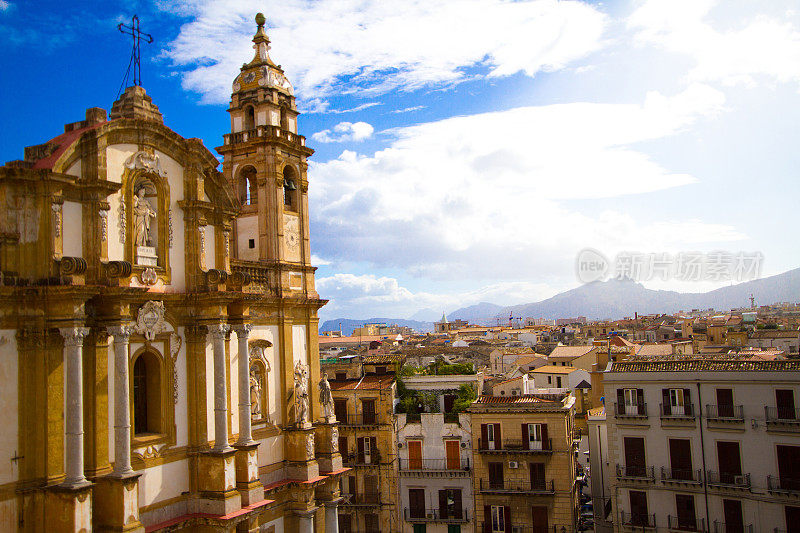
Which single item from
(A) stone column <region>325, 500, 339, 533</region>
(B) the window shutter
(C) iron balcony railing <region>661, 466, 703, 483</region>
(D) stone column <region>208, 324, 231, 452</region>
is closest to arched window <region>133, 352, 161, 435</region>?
(D) stone column <region>208, 324, 231, 452</region>

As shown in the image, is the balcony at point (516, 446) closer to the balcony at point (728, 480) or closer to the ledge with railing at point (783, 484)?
the balcony at point (728, 480)

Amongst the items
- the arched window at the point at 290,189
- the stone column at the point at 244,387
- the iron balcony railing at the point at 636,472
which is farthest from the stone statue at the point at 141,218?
the iron balcony railing at the point at 636,472

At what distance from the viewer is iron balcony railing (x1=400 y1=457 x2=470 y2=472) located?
3928 centimetres

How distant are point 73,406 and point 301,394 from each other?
383 inches

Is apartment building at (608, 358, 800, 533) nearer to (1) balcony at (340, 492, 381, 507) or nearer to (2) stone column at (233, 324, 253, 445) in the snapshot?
(1) balcony at (340, 492, 381, 507)

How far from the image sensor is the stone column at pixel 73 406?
55.1ft

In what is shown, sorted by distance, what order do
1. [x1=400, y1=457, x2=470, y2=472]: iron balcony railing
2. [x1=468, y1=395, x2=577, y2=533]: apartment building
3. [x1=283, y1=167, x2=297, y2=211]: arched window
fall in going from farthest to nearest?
[x1=400, y1=457, x2=470, y2=472]: iron balcony railing → [x1=468, y1=395, x2=577, y2=533]: apartment building → [x1=283, y1=167, x2=297, y2=211]: arched window

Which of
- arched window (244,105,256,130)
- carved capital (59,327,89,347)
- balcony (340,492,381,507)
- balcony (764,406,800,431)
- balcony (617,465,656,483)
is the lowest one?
balcony (340,492,381,507)

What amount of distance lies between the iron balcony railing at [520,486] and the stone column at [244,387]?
19517 millimetres

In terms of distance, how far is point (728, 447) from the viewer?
3014 centimetres

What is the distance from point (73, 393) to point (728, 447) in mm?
26244

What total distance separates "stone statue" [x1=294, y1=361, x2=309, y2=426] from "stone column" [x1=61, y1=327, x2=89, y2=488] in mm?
9364

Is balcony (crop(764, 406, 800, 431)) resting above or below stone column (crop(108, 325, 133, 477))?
below

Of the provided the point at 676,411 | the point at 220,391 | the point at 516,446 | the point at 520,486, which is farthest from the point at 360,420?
the point at 220,391
